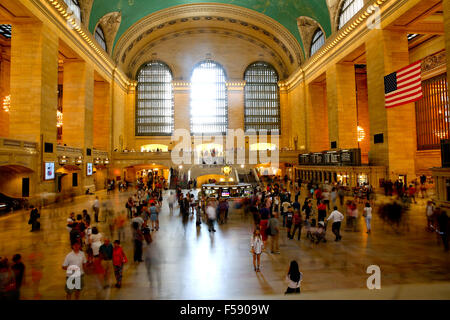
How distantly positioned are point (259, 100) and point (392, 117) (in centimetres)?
2023

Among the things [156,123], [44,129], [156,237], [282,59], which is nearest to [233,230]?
[156,237]

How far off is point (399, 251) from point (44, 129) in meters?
17.8

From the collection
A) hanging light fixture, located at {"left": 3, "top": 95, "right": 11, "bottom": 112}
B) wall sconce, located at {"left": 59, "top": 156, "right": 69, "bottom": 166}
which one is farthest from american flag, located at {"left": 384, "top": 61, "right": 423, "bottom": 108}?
hanging light fixture, located at {"left": 3, "top": 95, "right": 11, "bottom": 112}

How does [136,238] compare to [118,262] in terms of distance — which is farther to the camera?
[136,238]

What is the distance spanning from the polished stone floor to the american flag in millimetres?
7482

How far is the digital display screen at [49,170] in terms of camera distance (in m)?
15.3

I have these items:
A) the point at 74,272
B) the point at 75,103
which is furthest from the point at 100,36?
the point at 74,272

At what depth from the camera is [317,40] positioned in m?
27.8

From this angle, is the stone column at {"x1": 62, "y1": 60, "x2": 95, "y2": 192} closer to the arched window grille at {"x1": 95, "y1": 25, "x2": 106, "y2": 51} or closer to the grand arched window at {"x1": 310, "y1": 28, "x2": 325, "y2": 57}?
the arched window grille at {"x1": 95, "y1": 25, "x2": 106, "y2": 51}

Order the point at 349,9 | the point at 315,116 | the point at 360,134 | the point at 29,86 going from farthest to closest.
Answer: the point at 360,134
the point at 315,116
the point at 349,9
the point at 29,86

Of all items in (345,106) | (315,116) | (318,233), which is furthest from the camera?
(315,116)

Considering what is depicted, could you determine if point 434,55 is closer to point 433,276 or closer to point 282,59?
point 282,59

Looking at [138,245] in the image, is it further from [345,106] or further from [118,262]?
Result: [345,106]

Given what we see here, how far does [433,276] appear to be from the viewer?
17.3 feet
